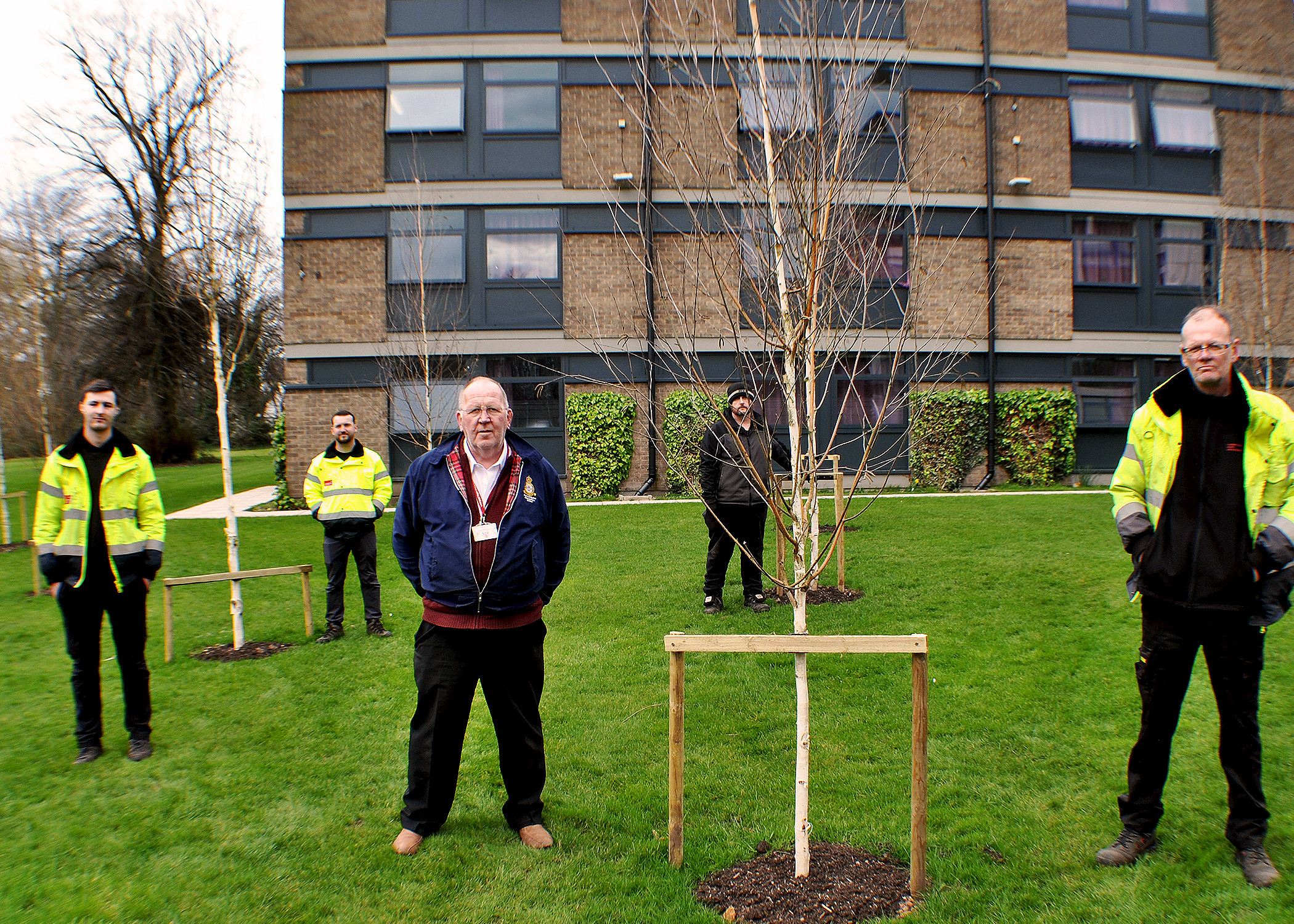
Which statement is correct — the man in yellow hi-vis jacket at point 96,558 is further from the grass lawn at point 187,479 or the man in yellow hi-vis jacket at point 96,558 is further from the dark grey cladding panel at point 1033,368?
the dark grey cladding panel at point 1033,368

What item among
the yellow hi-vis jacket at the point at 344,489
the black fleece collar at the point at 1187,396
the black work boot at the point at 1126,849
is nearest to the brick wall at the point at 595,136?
the yellow hi-vis jacket at the point at 344,489

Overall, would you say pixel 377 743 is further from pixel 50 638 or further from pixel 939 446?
pixel 939 446

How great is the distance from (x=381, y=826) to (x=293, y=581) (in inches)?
290

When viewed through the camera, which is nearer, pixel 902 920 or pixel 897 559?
pixel 902 920

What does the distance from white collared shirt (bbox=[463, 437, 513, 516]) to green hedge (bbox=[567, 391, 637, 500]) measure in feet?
46.7

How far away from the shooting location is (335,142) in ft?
61.5

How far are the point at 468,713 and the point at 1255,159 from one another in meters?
24.3

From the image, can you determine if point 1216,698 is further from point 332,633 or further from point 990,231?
point 990,231

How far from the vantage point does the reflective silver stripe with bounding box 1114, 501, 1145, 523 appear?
12.0ft

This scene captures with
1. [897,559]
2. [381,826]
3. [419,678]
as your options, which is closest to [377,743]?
[381,826]

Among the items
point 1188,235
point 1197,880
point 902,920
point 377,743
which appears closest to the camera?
point 902,920

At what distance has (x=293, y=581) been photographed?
10.9 metres

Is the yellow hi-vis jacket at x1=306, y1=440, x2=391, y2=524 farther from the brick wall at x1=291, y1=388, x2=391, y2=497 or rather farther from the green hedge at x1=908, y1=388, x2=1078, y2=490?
the green hedge at x1=908, y1=388, x2=1078, y2=490

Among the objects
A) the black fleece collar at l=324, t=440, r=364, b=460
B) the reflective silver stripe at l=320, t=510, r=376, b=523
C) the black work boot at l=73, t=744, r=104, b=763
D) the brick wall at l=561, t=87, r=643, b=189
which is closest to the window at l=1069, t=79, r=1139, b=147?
the brick wall at l=561, t=87, r=643, b=189
